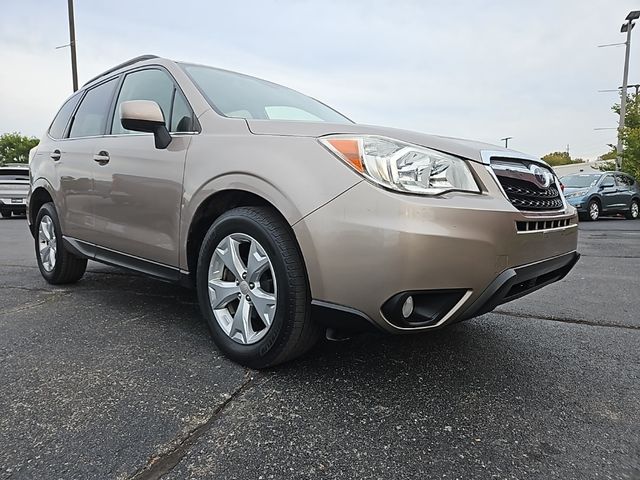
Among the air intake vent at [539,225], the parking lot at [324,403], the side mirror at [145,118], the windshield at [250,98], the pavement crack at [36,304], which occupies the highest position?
the windshield at [250,98]

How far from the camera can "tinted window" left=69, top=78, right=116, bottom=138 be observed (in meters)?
3.41

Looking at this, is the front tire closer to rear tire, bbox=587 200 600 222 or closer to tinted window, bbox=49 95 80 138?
tinted window, bbox=49 95 80 138

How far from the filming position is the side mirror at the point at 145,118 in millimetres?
2426

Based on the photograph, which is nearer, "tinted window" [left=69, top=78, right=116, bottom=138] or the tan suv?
the tan suv

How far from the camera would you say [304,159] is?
6.33 ft

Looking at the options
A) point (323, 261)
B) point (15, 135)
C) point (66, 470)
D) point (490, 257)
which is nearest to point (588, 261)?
point (490, 257)

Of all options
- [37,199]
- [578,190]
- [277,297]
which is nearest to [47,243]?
[37,199]

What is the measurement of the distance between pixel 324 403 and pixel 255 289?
58 cm

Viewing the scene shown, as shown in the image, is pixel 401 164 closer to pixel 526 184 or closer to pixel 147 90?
pixel 526 184

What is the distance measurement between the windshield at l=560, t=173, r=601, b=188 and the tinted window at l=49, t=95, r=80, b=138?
1226 centimetres

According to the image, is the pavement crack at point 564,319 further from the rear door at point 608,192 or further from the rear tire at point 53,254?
the rear door at point 608,192

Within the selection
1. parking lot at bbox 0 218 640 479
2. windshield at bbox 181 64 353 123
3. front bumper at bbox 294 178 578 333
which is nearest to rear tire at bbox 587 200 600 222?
parking lot at bbox 0 218 640 479

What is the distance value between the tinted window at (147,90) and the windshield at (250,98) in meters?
0.17

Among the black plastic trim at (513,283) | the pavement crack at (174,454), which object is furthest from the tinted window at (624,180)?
the pavement crack at (174,454)
